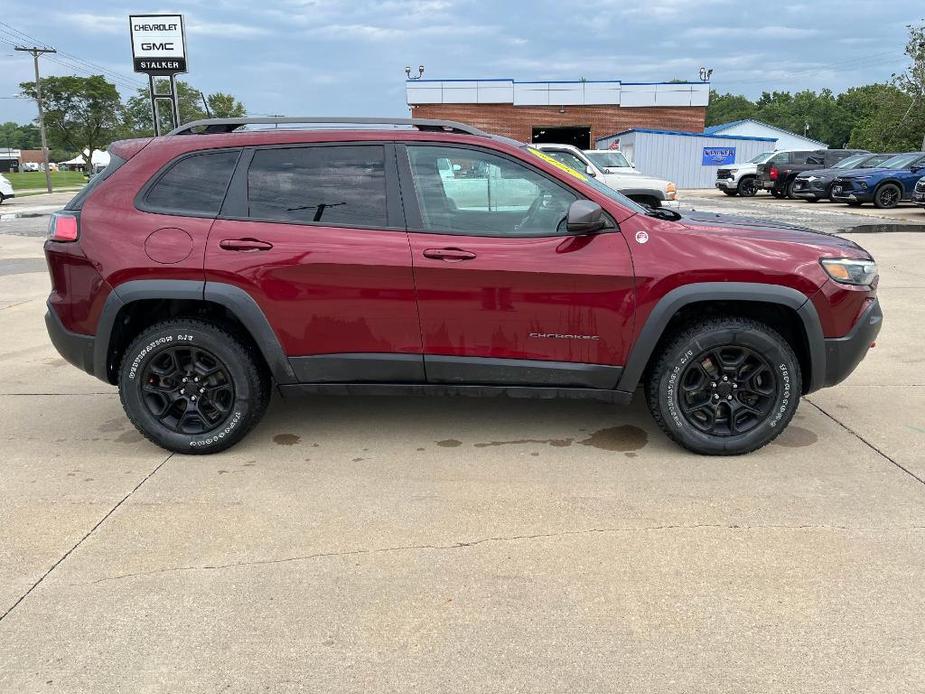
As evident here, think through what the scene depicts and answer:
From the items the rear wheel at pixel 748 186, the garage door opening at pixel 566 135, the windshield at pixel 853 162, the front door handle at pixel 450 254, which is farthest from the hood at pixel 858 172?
the garage door opening at pixel 566 135

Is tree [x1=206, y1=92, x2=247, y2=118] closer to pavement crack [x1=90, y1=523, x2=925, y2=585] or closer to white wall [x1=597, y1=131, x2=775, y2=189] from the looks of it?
white wall [x1=597, y1=131, x2=775, y2=189]

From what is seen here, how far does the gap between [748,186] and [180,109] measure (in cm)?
7212

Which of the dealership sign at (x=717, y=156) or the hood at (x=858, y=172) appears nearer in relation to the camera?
the hood at (x=858, y=172)

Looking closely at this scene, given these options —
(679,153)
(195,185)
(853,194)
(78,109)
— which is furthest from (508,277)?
(78,109)

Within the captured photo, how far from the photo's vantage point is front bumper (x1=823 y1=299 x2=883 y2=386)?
382 centimetres

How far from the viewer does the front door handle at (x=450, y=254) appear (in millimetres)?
3730

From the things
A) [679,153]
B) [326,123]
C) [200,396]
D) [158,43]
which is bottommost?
[200,396]

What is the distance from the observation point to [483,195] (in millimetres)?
3918

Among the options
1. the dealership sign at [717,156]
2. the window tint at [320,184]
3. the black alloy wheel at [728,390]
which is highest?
the dealership sign at [717,156]

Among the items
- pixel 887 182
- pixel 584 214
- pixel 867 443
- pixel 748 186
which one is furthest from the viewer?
pixel 748 186

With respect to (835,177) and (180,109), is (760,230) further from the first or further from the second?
(180,109)

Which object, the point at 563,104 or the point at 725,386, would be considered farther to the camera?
the point at 563,104

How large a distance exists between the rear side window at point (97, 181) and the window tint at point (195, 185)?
28cm

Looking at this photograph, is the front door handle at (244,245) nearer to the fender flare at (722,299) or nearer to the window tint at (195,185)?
the window tint at (195,185)
